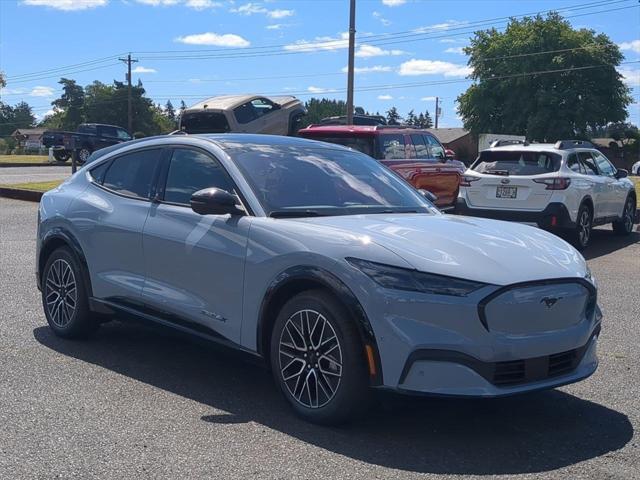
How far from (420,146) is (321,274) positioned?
32.6ft

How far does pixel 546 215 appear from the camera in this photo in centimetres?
1212

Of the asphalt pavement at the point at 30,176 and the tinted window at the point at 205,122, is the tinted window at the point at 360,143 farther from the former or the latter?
the asphalt pavement at the point at 30,176

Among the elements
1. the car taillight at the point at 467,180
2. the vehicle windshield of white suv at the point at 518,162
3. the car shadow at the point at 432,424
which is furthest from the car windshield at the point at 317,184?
the car taillight at the point at 467,180

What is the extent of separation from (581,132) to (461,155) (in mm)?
17124

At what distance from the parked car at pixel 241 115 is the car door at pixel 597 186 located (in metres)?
9.97

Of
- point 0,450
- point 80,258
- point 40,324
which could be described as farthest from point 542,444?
point 40,324

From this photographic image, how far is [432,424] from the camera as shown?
15.4ft

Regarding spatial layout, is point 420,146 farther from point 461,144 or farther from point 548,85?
point 461,144

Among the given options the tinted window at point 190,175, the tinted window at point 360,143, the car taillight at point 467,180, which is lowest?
the car taillight at point 467,180

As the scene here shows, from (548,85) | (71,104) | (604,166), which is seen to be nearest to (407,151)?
(604,166)

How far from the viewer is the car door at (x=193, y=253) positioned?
5047 mm

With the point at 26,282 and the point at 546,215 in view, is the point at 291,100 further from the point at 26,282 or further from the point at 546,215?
the point at 26,282

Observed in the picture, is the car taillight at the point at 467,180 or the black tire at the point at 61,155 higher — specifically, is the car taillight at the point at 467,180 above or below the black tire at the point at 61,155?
above

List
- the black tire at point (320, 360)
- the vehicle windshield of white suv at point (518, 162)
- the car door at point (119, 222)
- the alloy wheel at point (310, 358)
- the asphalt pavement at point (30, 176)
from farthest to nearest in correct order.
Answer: the asphalt pavement at point (30, 176), the vehicle windshield of white suv at point (518, 162), the car door at point (119, 222), the alloy wheel at point (310, 358), the black tire at point (320, 360)
